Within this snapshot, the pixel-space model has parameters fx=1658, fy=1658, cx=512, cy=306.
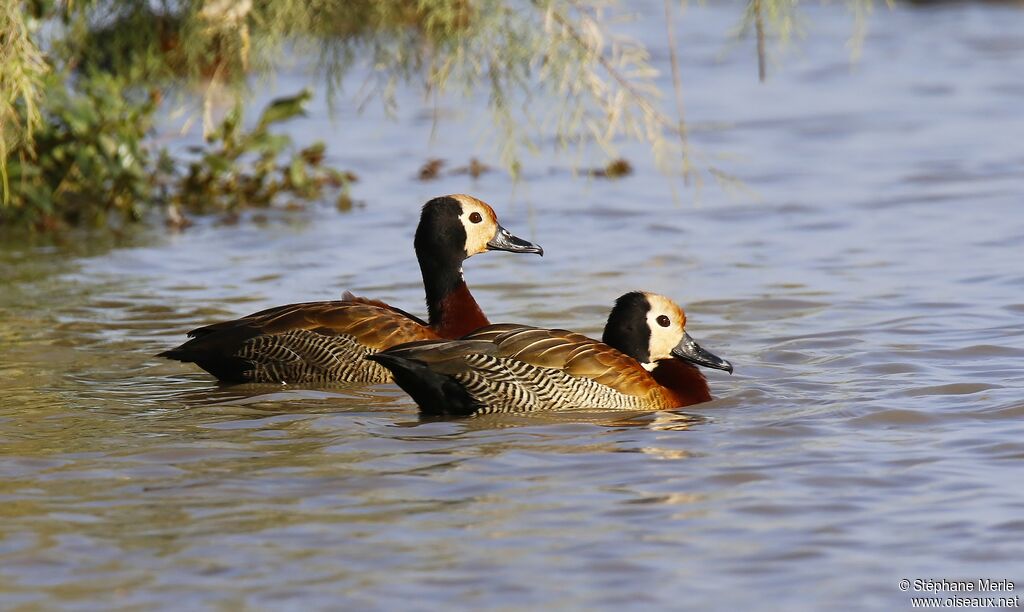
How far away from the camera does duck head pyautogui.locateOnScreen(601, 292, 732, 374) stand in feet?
28.3

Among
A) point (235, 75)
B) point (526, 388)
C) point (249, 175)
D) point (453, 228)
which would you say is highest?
point (235, 75)

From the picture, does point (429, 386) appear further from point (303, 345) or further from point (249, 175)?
point (249, 175)

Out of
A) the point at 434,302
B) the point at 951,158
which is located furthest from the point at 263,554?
the point at 951,158

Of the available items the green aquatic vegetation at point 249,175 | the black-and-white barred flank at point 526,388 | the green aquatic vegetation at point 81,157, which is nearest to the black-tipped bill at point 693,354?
the black-and-white barred flank at point 526,388

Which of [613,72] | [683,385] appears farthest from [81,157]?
[683,385]

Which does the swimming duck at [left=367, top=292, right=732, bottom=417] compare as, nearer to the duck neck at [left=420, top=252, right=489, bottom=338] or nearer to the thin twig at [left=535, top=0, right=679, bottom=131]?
the duck neck at [left=420, top=252, right=489, bottom=338]

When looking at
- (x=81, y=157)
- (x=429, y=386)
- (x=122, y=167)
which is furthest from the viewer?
(x=122, y=167)

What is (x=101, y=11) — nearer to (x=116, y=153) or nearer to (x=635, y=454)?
(x=116, y=153)

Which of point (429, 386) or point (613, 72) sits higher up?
point (613, 72)

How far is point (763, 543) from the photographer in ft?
20.2

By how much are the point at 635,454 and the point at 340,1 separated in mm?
4195

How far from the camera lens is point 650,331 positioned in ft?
28.3

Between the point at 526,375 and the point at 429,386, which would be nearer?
the point at 429,386

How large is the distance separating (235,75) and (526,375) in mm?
3972
